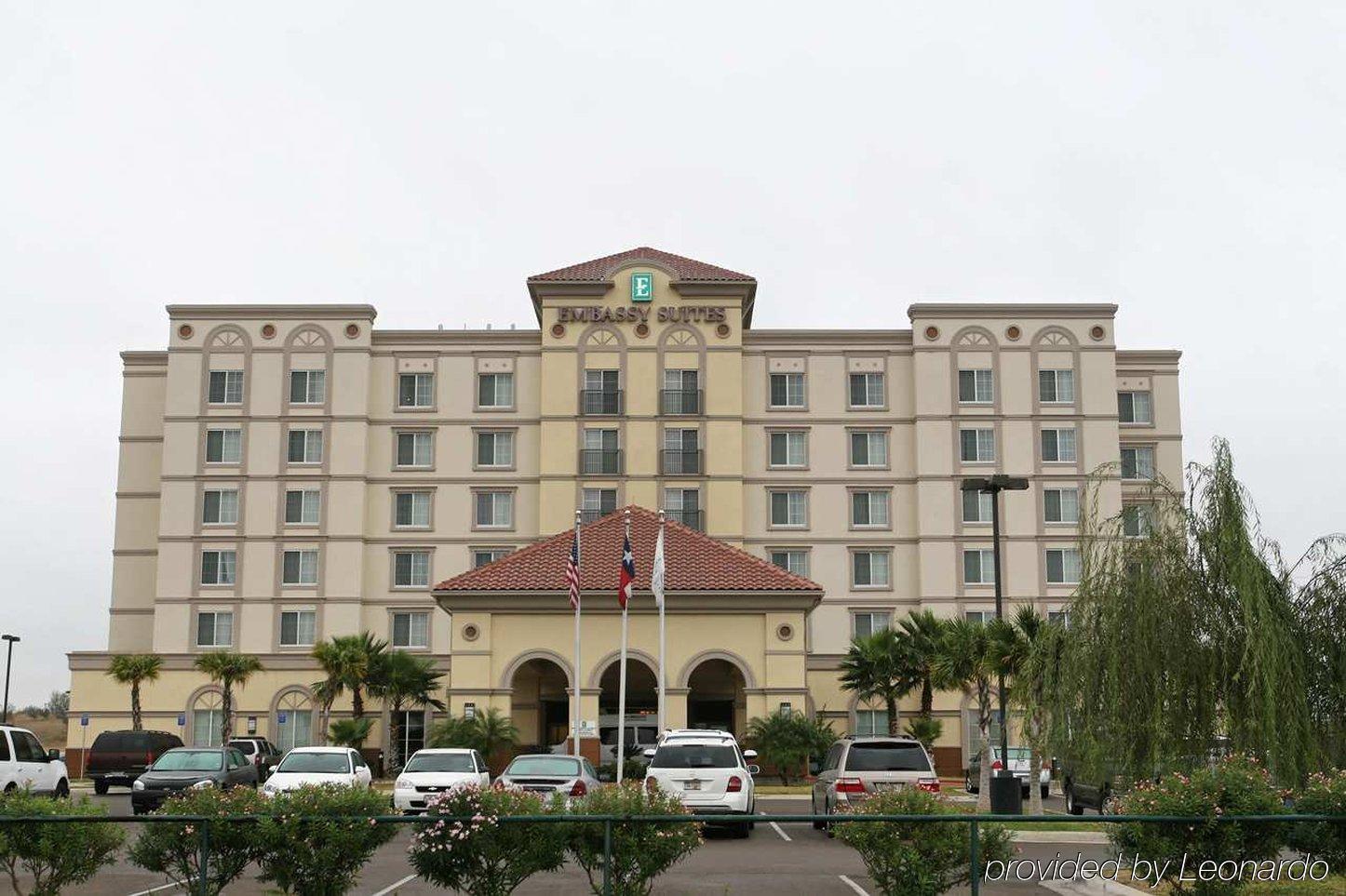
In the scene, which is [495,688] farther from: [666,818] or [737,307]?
[666,818]

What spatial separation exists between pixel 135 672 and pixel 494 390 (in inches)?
803

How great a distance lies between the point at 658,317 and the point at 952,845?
53.4 m

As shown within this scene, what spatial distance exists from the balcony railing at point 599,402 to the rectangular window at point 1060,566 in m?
20.7

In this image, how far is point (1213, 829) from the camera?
592 inches

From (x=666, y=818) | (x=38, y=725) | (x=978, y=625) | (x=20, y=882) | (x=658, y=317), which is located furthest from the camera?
(x=38, y=725)

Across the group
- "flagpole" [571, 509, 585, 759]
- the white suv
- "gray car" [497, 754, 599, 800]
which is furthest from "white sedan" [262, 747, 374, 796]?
"flagpole" [571, 509, 585, 759]

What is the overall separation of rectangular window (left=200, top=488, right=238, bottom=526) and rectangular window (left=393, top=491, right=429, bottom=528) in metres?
7.19

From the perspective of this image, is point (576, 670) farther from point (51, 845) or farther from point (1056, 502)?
point (1056, 502)

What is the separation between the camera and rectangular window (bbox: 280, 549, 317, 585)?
6619 cm

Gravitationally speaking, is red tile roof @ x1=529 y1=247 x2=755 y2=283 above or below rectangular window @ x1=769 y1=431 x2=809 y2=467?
above

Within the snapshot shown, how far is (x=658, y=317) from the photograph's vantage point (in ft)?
221

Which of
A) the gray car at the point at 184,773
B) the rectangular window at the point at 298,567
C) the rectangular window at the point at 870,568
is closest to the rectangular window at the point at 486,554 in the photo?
the rectangular window at the point at 298,567

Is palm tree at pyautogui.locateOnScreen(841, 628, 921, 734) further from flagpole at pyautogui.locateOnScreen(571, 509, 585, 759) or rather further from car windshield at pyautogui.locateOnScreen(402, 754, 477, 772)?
car windshield at pyautogui.locateOnScreen(402, 754, 477, 772)

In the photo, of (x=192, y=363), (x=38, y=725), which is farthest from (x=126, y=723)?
(x=38, y=725)
